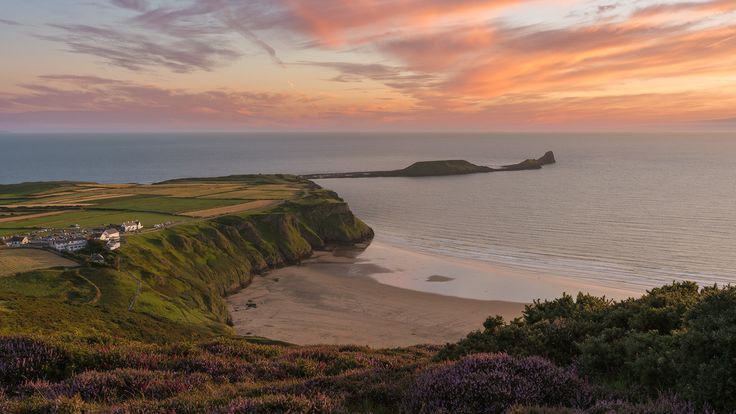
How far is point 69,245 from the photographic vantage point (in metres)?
63.8

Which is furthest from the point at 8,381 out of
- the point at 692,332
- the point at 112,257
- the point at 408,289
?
the point at 408,289

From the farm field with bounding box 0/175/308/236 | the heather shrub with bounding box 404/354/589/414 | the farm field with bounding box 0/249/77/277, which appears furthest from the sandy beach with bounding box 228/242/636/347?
the heather shrub with bounding box 404/354/589/414

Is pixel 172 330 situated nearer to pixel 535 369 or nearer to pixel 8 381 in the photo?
pixel 8 381

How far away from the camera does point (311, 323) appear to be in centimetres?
5662

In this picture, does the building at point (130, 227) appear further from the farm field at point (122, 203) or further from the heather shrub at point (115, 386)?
the heather shrub at point (115, 386)

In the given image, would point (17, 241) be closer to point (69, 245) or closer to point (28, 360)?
point (69, 245)

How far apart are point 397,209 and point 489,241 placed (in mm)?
47005

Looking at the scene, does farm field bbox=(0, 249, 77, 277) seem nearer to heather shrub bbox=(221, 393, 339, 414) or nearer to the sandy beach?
the sandy beach

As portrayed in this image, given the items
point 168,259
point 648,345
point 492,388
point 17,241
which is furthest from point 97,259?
point 648,345

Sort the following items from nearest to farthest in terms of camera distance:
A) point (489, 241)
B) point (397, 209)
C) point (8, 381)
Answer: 1. point (8, 381)
2. point (489, 241)
3. point (397, 209)

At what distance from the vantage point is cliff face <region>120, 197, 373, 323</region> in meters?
61.2

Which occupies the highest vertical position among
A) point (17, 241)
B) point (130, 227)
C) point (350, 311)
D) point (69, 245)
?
point (130, 227)

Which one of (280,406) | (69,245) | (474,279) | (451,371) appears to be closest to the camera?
(280,406)

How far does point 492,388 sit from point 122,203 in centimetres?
12172
